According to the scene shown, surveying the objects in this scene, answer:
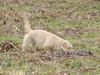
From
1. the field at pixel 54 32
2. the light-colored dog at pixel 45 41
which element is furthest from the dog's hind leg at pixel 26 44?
the field at pixel 54 32

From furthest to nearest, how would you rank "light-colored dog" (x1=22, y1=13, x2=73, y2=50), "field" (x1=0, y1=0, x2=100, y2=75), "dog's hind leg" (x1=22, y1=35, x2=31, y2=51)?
1. "dog's hind leg" (x1=22, y1=35, x2=31, y2=51)
2. "light-colored dog" (x1=22, y1=13, x2=73, y2=50)
3. "field" (x1=0, y1=0, x2=100, y2=75)

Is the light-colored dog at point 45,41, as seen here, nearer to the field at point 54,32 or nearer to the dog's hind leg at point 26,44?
the dog's hind leg at point 26,44

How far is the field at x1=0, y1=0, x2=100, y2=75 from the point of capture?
28.3 ft

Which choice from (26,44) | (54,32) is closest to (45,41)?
(26,44)

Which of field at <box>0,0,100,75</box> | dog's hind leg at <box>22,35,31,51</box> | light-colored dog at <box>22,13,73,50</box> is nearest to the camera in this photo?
field at <box>0,0,100,75</box>

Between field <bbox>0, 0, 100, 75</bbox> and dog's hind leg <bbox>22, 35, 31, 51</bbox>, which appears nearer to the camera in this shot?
field <bbox>0, 0, 100, 75</bbox>

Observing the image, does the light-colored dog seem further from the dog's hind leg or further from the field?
the field

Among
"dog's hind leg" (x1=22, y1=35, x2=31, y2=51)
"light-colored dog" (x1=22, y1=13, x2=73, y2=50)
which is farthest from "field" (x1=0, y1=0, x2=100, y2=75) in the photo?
"light-colored dog" (x1=22, y1=13, x2=73, y2=50)

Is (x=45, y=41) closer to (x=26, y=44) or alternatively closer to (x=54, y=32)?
(x=26, y=44)

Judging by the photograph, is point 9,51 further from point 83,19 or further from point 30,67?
point 83,19

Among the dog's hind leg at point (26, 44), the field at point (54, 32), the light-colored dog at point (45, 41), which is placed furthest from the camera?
the dog's hind leg at point (26, 44)

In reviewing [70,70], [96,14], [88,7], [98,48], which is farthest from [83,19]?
[70,70]

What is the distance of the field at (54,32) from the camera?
8.62 metres

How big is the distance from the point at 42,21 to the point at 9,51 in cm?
545
